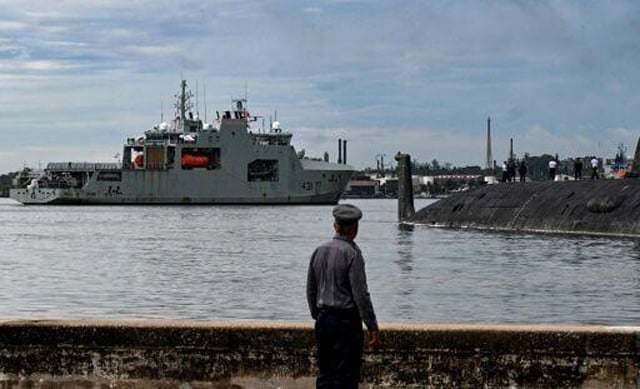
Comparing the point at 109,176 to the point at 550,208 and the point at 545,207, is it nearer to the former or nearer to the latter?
the point at 545,207

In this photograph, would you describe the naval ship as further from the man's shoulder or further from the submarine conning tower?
the man's shoulder

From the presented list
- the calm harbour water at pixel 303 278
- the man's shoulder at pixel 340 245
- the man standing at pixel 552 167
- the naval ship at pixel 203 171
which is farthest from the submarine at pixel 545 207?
the naval ship at pixel 203 171

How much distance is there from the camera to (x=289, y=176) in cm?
11819

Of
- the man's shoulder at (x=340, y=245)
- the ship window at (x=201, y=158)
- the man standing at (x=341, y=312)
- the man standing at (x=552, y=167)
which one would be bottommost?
the man standing at (x=341, y=312)

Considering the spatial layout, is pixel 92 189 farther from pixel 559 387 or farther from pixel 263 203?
pixel 559 387

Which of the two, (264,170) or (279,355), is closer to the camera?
(279,355)

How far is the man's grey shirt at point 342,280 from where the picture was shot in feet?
22.2

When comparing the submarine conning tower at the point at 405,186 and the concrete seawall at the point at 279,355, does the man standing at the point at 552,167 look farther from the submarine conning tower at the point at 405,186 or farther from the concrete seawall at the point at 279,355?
the concrete seawall at the point at 279,355

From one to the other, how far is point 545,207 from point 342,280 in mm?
37440

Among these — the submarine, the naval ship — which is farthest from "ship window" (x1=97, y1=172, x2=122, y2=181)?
the submarine

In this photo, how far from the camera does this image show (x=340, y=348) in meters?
6.82

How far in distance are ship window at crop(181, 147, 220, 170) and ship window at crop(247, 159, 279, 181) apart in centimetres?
420

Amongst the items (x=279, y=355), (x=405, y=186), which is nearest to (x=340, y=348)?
(x=279, y=355)

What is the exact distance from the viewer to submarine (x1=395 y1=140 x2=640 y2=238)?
123ft
